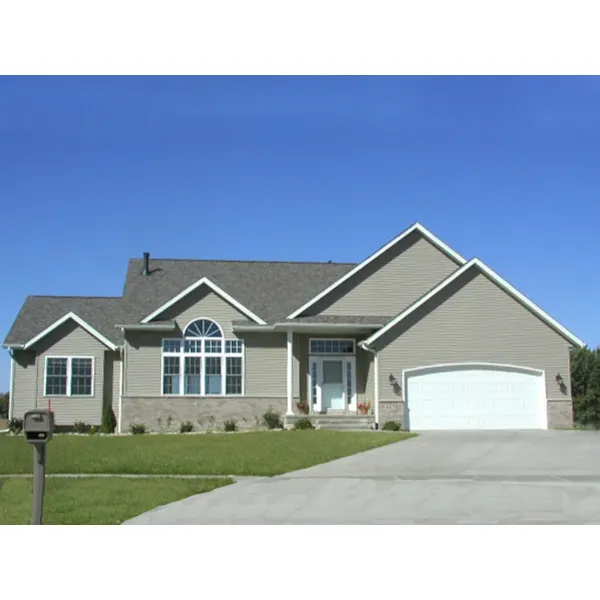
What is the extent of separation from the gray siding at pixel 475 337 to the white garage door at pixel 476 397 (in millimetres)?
329

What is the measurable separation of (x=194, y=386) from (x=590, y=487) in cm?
1799

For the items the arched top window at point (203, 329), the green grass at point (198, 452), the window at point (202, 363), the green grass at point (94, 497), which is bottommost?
the green grass at point (94, 497)

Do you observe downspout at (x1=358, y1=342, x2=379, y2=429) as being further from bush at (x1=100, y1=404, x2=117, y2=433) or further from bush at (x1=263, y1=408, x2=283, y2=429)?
bush at (x1=100, y1=404, x2=117, y2=433)

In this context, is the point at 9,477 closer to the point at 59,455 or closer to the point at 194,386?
the point at 59,455

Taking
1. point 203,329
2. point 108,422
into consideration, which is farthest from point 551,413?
point 108,422

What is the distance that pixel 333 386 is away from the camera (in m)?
30.1

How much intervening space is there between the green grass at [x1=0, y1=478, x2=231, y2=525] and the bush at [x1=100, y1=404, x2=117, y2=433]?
48.2ft

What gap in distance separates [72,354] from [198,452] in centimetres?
1362

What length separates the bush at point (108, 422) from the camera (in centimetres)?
2966

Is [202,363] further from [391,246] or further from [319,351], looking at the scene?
[391,246]

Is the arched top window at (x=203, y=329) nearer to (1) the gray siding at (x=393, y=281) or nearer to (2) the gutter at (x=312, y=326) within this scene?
(2) the gutter at (x=312, y=326)

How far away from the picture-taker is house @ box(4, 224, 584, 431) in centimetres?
2741

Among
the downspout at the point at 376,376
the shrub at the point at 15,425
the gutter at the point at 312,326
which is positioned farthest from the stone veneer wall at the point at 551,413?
the shrub at the point at 15,425
